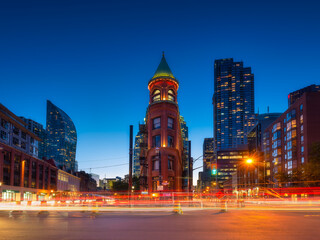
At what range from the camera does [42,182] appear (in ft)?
291

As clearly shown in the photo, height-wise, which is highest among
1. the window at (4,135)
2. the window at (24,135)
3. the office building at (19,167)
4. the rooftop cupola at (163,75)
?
the rooftop cupola at (163,75)

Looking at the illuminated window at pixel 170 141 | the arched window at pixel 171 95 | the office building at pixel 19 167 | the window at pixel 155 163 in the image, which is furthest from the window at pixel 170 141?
the office building at pixel 19 167

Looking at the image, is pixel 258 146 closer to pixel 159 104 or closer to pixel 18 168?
pixel 159 104

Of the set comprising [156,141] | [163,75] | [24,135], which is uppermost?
[163,75]

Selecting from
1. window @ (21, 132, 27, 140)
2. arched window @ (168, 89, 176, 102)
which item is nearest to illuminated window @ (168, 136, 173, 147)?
arched window @ (168, 89, 176, 102)

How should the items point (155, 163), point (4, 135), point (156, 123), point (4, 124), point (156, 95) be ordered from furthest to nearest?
point (4, 124), point (4, 135), point (156, 95), point (156, 123), point (155, 163)

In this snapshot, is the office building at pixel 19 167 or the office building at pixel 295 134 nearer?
the office building at pixel 19 167

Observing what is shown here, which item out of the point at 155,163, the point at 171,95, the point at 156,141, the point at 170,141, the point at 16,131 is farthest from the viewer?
the point at 16,131

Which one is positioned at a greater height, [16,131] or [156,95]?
[156,95]

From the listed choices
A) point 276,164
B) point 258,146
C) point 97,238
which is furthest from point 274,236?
point 258,146

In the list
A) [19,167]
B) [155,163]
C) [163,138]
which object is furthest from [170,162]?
[19,167]

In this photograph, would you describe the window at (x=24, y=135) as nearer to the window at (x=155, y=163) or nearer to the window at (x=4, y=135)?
the window at (x=4, y=135)

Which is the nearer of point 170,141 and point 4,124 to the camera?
point 170,141

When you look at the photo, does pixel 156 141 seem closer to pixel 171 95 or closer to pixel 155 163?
pixel 155 163
